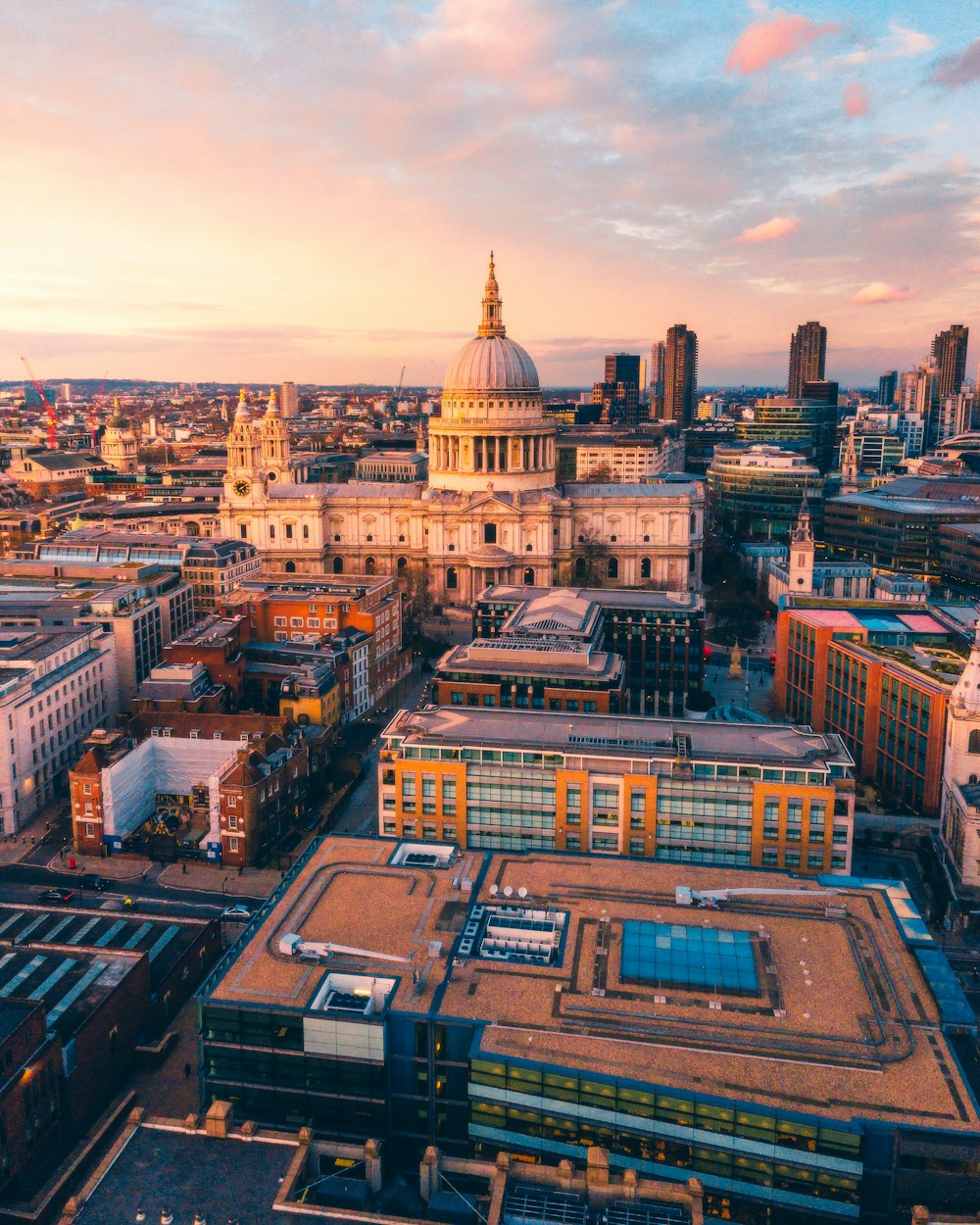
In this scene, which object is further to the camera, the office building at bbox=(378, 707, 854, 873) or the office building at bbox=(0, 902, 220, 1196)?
the office building at bbox=(378, 707, 854, 873)

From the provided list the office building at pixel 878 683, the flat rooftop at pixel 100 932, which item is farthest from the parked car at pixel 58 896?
the office building at pixel 878 683

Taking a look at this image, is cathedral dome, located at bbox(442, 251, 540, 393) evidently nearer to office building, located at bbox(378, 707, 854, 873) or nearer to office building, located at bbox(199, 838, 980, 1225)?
office building, located at bbox(378, 707, 854, 873)

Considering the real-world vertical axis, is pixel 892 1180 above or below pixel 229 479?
below

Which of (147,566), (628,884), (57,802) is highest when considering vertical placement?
(147,566)

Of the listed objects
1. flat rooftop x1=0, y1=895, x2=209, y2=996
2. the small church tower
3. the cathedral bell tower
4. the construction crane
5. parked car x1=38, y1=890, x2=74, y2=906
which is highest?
the cathedral bell tower

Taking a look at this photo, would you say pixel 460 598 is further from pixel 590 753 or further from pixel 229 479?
pixel 590 753

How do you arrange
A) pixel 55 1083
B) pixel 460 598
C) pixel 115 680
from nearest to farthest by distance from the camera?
pixel 55 1083
pixel 115 680
pixel 460 598

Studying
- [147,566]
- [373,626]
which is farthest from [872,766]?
[147,566]

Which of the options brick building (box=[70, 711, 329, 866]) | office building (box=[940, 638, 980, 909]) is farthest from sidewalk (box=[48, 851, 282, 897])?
office building (box=[940, 638, 980, 909])
